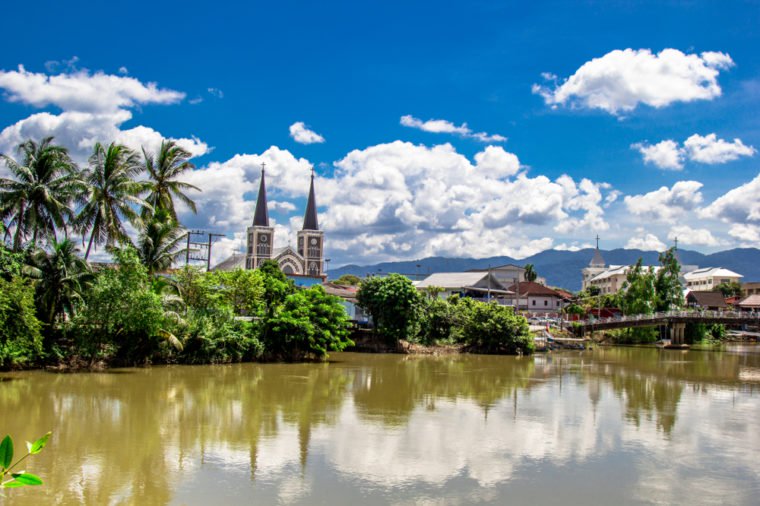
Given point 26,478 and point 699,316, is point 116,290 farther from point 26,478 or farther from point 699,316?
point 699,316

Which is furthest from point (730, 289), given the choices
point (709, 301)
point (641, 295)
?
point (641, 295)

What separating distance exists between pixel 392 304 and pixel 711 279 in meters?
81.3

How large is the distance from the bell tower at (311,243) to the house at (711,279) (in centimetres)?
6424

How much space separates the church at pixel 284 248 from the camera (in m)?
103

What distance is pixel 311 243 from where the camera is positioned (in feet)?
370

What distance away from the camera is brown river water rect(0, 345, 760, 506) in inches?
429

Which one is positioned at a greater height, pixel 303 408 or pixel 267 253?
pixel 267 253

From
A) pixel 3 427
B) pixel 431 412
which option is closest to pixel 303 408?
pixel 431 412

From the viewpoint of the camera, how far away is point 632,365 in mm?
35125

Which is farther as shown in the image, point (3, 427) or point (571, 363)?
point (571, 363)

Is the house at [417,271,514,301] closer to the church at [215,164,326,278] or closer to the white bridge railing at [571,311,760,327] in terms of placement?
the white bridge railing at [571,311,760,327]

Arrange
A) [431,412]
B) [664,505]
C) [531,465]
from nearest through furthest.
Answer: [664,505] → [531,465] → [431,412]

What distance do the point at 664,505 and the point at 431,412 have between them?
8.69 meters

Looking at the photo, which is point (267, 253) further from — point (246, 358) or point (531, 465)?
point (531, 465)
